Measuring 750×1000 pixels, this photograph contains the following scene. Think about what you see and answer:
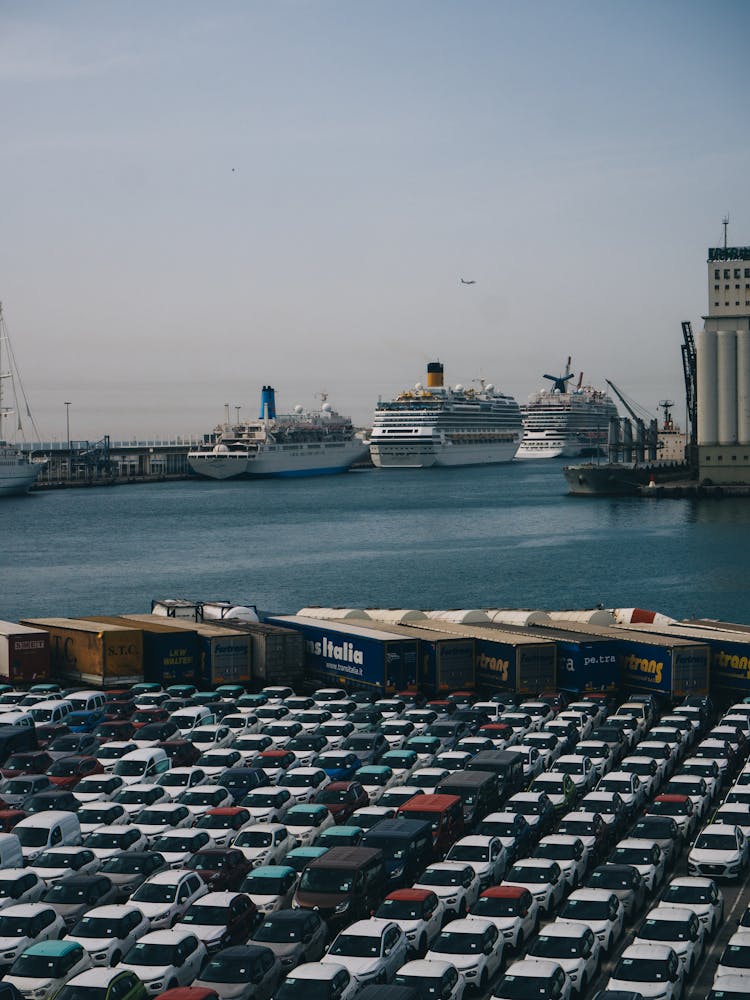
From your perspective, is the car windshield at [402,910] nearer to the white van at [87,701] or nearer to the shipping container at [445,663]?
the white van at [87,701]

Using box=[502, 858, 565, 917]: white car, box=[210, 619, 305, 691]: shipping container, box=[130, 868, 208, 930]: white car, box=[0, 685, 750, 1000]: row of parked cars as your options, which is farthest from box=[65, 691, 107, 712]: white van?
box=[502, 858, 565, 917]: white car

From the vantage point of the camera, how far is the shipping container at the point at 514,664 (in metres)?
24.0

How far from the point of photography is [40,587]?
58844 mm

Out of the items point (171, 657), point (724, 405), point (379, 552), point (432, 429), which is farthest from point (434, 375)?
point (171, 657)

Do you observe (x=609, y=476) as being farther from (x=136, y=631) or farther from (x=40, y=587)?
(x=136, y=631)

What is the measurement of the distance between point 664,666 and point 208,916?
13.2 metres

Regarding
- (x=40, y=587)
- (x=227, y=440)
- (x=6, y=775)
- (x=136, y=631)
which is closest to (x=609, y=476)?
(x=227, y=440)

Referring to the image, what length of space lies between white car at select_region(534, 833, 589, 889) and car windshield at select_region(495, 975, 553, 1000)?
304 centimetres

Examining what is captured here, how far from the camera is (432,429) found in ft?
561

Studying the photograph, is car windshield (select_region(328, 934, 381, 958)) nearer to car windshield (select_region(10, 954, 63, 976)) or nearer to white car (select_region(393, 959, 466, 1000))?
white car (select_region(393, 959, 466, 1000))

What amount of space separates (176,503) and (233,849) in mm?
104010

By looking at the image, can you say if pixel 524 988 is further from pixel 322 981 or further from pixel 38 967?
pixel 38 967

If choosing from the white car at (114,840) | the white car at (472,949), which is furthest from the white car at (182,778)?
the white car at (472,949)

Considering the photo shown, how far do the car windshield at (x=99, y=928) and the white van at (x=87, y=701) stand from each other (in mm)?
11292
